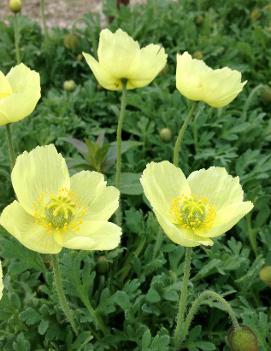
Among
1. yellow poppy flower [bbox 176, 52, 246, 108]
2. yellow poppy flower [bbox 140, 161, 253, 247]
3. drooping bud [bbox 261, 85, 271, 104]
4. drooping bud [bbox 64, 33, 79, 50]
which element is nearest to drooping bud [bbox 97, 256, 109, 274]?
yellow poppy flower [bbox 140, 161, 253, 247]

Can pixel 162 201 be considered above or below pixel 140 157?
above

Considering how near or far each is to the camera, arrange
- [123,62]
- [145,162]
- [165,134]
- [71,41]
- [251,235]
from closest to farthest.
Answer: [123,62], [251,235], [145,162], [165,134], [71,41]

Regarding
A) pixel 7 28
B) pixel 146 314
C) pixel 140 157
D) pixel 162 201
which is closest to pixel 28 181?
pixel 162 201

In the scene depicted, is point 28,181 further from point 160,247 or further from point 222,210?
point 160,247

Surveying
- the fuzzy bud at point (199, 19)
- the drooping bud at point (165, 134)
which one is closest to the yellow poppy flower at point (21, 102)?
the drooping bud at point (165, 134)

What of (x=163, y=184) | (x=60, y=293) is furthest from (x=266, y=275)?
(x=60, y=293)

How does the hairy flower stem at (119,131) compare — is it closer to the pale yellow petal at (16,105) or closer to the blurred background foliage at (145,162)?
the blurred background foliage at (145,162)

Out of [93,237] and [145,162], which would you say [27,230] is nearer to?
[93,237]
